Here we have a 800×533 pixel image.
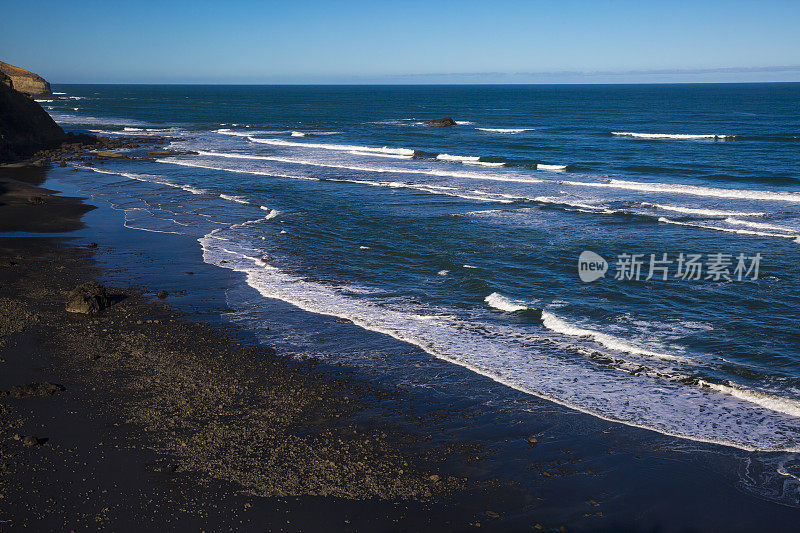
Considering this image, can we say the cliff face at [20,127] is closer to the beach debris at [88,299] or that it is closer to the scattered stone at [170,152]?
the scattered stone at [170,152]

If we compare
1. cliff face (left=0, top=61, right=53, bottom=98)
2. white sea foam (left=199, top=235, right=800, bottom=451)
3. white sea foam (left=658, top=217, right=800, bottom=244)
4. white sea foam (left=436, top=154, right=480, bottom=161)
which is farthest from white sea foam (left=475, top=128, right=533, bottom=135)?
cliff face (left=0, top=61, right=53, bottom=98)

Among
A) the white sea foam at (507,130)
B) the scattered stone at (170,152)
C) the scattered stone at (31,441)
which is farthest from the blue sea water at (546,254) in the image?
the white sea foam at (507,130)

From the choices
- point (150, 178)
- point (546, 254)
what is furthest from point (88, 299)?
point (150, 178)

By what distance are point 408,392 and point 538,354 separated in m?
2.90

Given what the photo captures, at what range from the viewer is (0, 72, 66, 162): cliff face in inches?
1492

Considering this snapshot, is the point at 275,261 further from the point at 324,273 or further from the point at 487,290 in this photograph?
the point at 487,290

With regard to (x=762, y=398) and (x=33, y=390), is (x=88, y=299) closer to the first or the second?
(x=33, y=390)

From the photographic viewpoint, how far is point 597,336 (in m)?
12.5

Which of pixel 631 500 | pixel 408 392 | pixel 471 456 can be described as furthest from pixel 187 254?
pixel 631 500

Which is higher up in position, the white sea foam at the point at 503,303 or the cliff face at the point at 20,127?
the cliff face at the point at 20,127

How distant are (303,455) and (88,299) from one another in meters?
7.44

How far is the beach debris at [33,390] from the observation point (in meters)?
9.42

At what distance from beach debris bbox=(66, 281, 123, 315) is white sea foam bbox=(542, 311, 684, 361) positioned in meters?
9.30

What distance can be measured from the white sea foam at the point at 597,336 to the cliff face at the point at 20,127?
35152 mm
